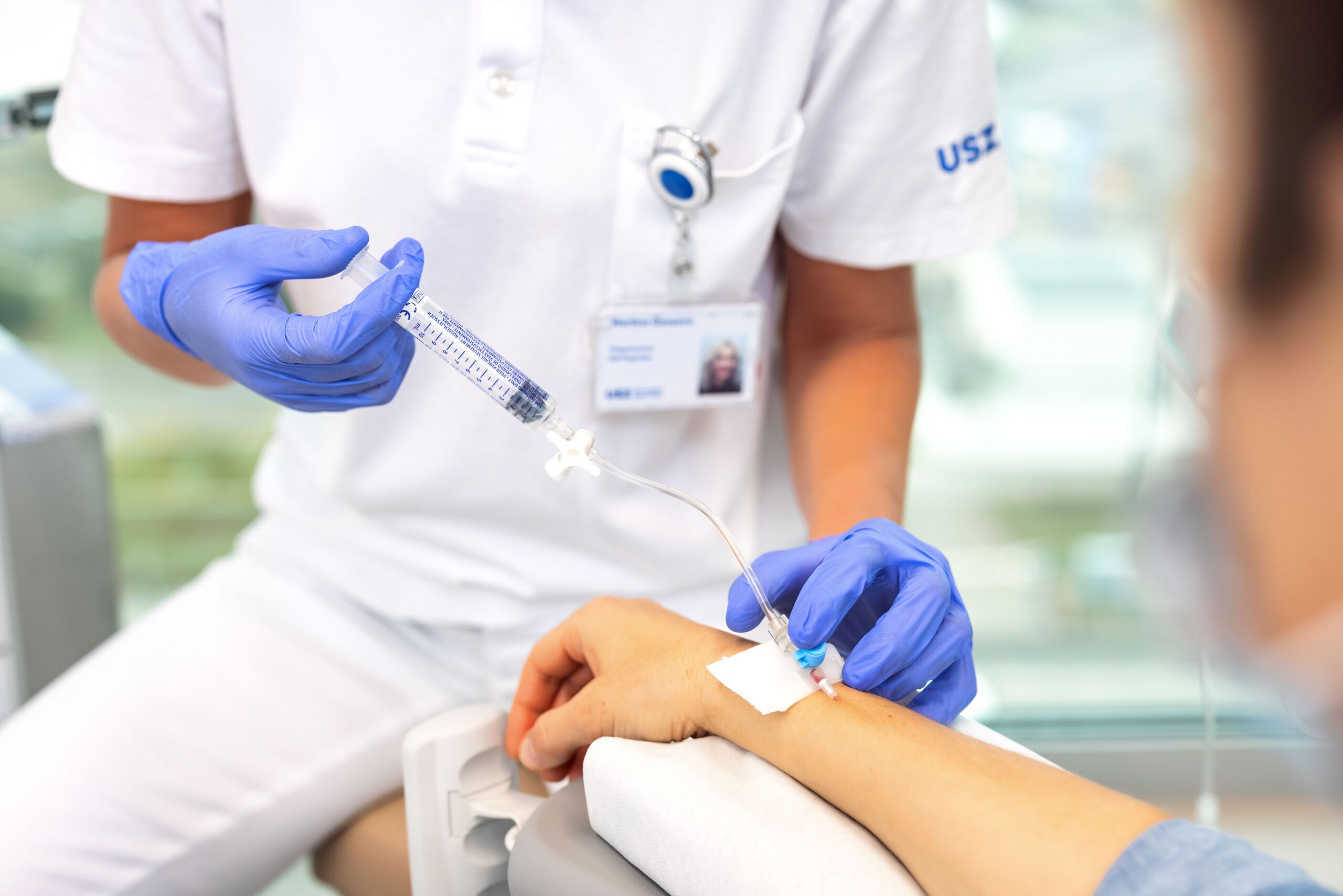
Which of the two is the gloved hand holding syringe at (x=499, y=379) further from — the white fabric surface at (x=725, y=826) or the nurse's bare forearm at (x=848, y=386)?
the nurse's bare forearm at (x=848, y=386)

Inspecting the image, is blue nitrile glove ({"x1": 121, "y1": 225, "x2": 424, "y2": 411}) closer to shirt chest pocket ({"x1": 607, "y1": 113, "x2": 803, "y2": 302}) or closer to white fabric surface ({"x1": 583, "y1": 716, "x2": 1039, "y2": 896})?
shirt chest pocket ({"x1": 607, "y1": 113, "x2": 803, "y2": 302})

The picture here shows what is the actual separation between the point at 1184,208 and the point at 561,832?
53 centimetres

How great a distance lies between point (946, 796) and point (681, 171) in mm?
553

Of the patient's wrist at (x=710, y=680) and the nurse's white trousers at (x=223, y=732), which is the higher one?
the patient's wrist at (x=710, y=680)

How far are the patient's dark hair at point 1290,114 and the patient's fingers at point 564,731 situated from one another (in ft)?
1.86

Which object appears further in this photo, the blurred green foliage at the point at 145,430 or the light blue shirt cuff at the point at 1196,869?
the blurred green foliage at the point at 145,430

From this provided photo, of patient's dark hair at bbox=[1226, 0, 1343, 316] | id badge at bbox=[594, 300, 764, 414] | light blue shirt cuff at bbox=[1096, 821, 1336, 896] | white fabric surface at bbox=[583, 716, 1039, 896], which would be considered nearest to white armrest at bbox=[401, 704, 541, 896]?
white fabric surface at bbox=[583, 716, 1039, 896]

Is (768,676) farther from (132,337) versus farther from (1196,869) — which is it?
(132,337)

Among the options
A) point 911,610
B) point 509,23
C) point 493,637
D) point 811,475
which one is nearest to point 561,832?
point 911,610

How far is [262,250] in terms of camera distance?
850 mm

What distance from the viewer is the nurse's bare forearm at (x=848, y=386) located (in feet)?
3.54

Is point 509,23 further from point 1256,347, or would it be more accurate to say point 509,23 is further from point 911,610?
point 1256,347

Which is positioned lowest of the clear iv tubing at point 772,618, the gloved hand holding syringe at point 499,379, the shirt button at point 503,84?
the clear iv tubing at point 772,618

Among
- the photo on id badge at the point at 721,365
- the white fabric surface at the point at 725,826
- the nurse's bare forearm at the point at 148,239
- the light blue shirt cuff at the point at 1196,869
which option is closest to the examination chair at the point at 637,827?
the white fabric surface at the point at 725,826
